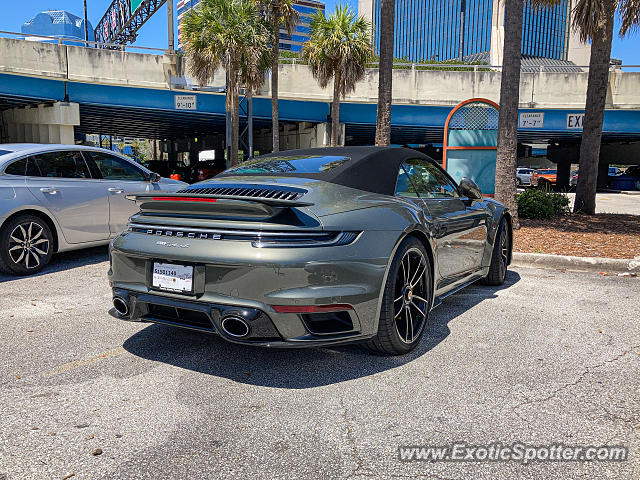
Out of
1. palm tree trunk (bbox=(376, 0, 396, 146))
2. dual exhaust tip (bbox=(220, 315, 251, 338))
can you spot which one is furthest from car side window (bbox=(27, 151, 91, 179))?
palm tree trunk (bbox=(376, 0, 396, 146))

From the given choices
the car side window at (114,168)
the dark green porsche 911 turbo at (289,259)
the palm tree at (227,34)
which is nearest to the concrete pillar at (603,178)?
the palm tree at (227,34)

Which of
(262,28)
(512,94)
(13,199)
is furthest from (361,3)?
(13,199)

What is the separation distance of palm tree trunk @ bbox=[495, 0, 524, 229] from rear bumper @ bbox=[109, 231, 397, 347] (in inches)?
291

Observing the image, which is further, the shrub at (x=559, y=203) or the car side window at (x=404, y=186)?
the shrub at (x=559, y=203)

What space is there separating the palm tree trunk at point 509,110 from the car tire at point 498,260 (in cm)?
425

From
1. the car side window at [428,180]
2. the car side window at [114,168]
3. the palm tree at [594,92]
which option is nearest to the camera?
the car side window at [428,180]

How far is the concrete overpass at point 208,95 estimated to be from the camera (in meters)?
22.3

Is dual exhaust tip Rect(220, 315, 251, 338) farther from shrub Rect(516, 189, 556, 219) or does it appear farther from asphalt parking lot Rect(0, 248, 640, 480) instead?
shrub Rect(516, 189, 556, 219)

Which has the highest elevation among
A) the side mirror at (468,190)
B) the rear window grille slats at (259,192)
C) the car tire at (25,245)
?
the rear window grille slats at (259,192)

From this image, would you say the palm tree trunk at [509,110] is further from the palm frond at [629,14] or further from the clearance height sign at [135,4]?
the clearance height sign at [135,4]

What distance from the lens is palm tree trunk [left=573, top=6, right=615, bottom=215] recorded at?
1197 centimetres

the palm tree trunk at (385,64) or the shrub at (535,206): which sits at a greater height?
the palm tree trunk at (385,64)

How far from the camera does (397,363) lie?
351 centimetres

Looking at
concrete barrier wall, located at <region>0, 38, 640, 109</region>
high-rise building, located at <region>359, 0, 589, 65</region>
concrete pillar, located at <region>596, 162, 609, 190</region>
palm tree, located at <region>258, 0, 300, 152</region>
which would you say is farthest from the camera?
high-rise building, located at <region>359, 0, 589, 65</region>
